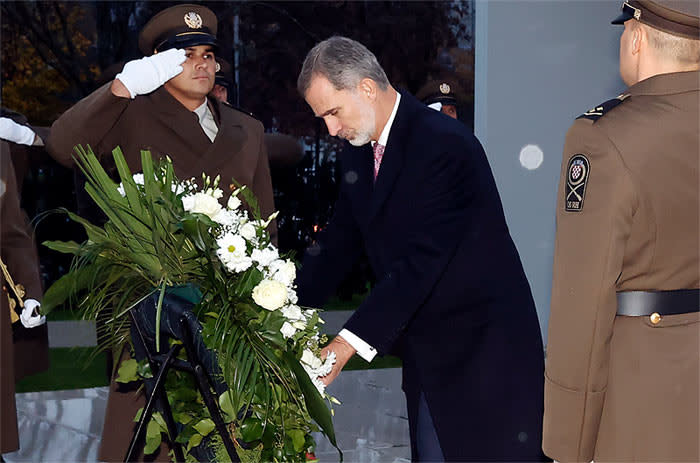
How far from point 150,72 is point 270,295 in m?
2.25

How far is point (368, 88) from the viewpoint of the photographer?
3.31 metres

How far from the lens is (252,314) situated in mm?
2168

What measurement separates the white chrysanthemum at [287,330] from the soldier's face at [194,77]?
238cm

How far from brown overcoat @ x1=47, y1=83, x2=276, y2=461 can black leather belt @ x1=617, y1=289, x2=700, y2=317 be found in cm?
206

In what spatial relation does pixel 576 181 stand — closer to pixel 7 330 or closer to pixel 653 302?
pixel 653 302

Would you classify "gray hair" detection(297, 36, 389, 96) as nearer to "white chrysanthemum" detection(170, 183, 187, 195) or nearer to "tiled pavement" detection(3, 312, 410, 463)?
"white chrysanthemum" detection(170, 183, 187, 195)

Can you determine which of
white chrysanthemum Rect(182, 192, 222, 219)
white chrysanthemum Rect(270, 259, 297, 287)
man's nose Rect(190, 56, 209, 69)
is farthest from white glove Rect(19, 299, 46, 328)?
white chrysanthemum Rect(270, 259, 297, 287)

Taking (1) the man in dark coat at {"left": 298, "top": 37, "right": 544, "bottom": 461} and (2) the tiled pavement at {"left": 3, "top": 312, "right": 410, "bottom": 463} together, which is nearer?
(1) the man in dark coat at {"left": 298, "top": 37, "right": 544, "bottom": 461}

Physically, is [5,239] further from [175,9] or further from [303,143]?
[303,143]

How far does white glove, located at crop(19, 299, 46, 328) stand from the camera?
4.88m

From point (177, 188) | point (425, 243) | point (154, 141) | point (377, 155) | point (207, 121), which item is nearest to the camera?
point (177, 188)

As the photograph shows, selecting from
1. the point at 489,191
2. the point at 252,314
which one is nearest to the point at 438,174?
the point at 489,191

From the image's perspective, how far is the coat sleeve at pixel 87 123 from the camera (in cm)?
408

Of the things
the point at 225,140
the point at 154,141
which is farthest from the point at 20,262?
the point at 225,140
